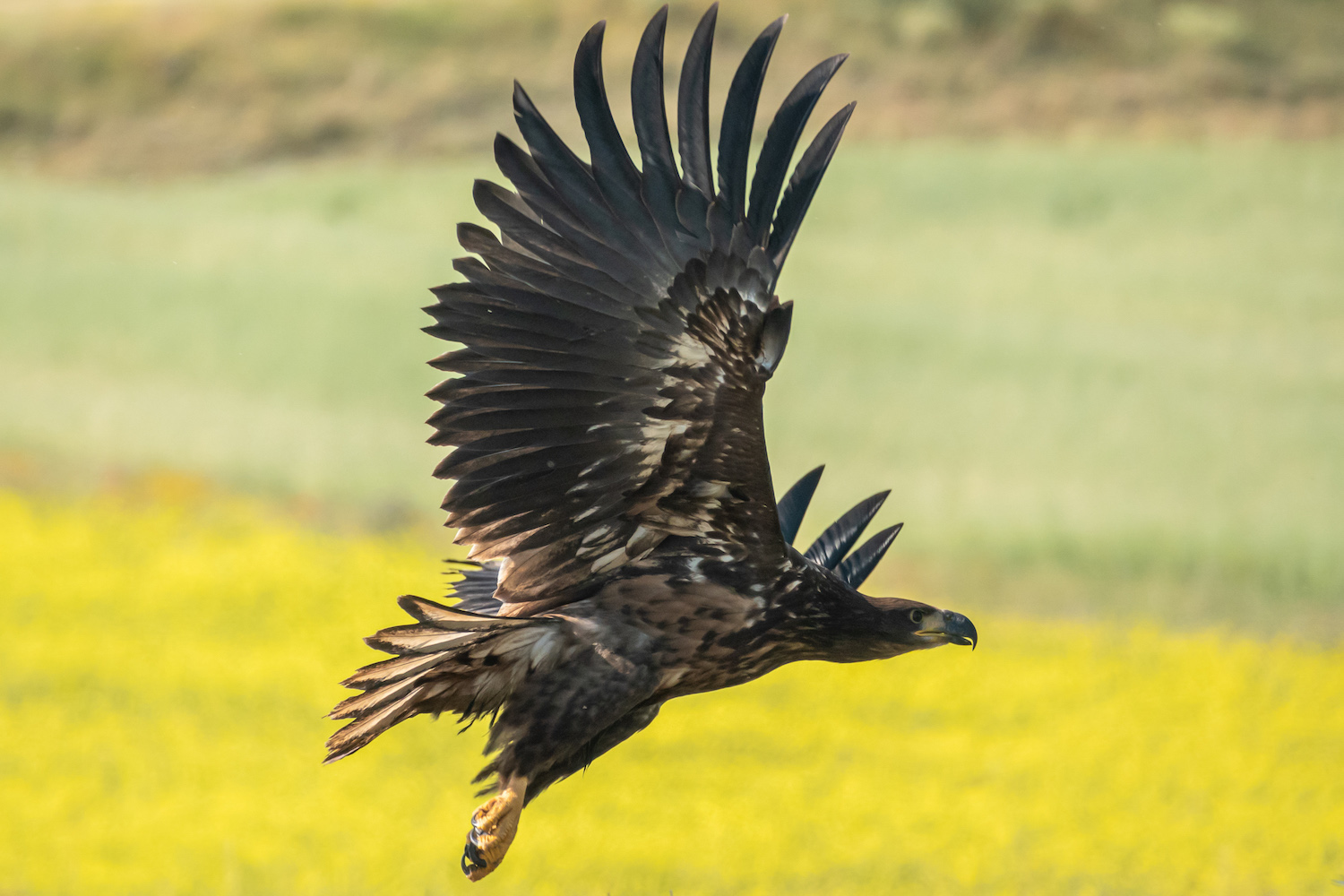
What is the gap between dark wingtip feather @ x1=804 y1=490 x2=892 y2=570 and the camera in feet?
16.7

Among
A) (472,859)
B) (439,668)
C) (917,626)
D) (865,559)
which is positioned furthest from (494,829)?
(865,559)

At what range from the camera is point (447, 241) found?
778 inches

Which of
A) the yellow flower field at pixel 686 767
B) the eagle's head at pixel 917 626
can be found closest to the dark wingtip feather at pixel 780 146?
the eagle's head at pixel 917 626

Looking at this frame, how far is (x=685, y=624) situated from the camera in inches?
165

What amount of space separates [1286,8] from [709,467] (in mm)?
21822

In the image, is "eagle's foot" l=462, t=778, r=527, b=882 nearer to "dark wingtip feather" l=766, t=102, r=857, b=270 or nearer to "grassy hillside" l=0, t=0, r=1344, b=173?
"dark wingtip feather" l=766, t=102, r=857, b=270

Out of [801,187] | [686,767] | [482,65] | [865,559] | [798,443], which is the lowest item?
[686,767]

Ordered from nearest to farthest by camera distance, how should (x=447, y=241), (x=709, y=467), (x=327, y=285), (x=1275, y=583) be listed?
(x=709, y=467), (x=1275, y=583), (x=327, y=285), (x=447, y=241)

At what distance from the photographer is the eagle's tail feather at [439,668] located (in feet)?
12.5

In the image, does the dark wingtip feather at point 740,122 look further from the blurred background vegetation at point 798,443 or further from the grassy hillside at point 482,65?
the grassy hillside at point 482,65

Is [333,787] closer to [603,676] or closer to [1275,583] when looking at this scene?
[603,676]

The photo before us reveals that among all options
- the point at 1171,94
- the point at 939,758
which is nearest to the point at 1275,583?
the point at 939,758

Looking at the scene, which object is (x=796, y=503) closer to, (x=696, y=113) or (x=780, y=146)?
(x=780, y=146)

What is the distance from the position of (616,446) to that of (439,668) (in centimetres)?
73
